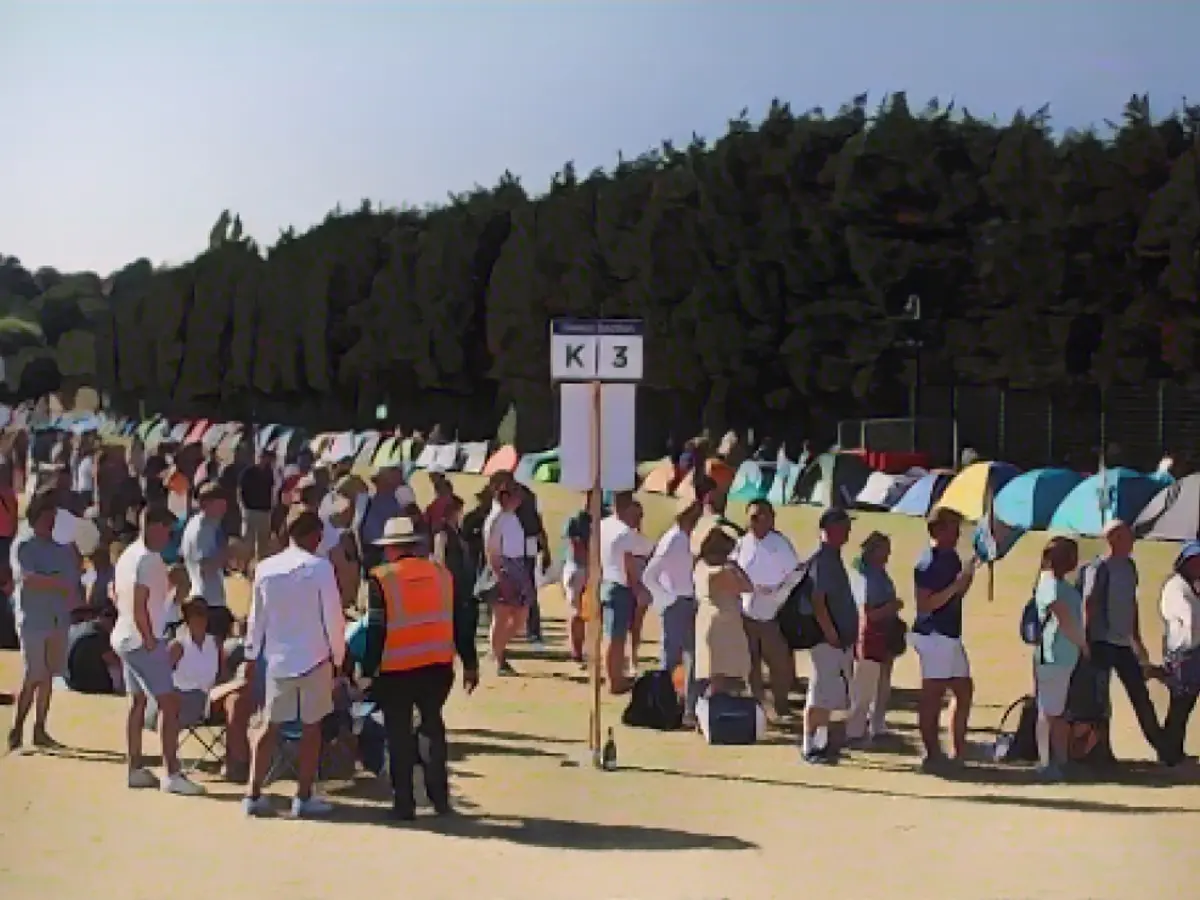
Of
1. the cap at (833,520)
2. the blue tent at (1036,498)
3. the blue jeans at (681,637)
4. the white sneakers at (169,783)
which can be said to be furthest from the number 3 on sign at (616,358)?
the blue tent at (1036,498)

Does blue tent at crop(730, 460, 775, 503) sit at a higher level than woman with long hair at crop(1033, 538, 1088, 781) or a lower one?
higher

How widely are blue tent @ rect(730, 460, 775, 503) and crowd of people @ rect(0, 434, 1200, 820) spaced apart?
1790 centimetres

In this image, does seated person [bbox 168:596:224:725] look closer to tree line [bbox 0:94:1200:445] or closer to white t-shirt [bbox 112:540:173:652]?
white t-shirt [bbox 112:540:173:652]

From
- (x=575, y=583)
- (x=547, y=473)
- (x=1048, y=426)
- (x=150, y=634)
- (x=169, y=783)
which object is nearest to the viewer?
(x=150, y=634)

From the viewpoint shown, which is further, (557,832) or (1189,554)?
(1189,554)

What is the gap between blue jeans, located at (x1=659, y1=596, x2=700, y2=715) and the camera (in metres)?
13.2

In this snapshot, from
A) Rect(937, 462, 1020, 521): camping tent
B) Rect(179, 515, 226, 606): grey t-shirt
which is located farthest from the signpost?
Rect(937, 462, 1020, 521): camping tent

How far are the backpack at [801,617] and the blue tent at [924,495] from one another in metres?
16.7

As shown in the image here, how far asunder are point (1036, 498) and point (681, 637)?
1331cm

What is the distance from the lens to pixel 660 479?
35.4 metres

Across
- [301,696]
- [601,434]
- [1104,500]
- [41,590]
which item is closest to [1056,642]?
[601,434]

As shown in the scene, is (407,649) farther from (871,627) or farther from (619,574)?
(619,574)

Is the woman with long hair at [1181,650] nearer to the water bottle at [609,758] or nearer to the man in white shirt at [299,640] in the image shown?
the water bottle at [609,758]

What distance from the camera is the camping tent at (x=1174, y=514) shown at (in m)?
23.1
